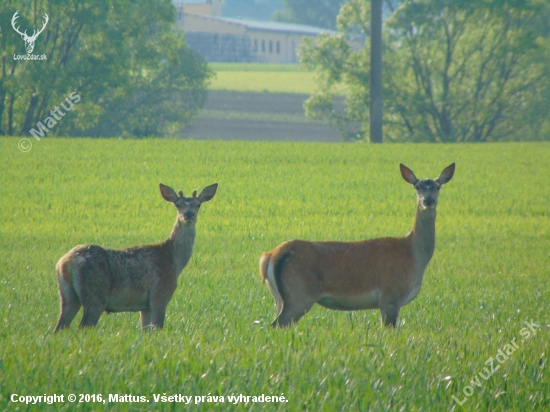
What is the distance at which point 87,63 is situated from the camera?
3706 cm

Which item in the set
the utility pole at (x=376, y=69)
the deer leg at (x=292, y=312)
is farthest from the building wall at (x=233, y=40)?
the deer leg at (x=292, y=312)

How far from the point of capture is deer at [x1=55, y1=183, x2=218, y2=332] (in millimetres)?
7680

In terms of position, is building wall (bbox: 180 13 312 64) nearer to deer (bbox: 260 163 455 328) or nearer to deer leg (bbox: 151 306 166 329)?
deer (bbox: 260 163 455 328)

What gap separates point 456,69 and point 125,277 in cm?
3753

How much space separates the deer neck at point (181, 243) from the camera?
870 centimetres

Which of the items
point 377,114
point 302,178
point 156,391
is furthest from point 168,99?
point 156,391

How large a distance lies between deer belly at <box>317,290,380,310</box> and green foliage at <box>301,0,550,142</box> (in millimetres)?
34517

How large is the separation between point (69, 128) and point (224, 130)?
14735 mm

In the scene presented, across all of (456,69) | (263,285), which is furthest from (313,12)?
(263,285)

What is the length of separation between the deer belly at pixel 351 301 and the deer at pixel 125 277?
1496mm

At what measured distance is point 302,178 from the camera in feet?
78.2

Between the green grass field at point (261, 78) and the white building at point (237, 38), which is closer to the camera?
the green grass field at point (261, 78)

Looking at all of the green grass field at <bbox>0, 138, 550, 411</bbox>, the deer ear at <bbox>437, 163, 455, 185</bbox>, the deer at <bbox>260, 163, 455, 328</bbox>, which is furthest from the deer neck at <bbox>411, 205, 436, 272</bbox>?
the green grass field at <bbox>0, 138, 550, 411</bbox>

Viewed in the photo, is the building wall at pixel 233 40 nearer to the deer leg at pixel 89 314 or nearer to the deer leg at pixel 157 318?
the deer leg at pixel 157 318
